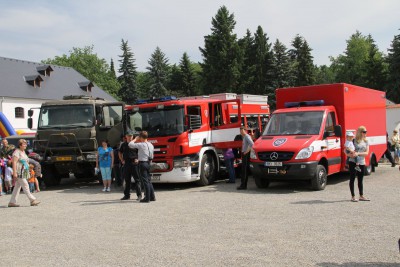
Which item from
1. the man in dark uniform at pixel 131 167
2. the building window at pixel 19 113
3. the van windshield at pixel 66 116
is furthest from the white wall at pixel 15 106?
the man in dark uniform at pixel 131 167

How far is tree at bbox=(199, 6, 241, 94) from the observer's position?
2312 inches

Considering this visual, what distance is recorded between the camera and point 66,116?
601 inches

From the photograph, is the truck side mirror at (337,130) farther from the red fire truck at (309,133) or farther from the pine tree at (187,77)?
the pine tree at (187,77)

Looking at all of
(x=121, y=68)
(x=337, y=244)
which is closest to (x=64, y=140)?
(x=337, y=244)

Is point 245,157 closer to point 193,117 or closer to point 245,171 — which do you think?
point 245,171

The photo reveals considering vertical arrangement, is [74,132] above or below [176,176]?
above

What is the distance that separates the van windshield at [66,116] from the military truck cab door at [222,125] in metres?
4.13

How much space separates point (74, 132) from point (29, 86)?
41256 millimetres

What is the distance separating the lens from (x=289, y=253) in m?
6.24

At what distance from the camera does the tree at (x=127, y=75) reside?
210 ft

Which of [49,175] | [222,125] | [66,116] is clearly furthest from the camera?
[49,175]

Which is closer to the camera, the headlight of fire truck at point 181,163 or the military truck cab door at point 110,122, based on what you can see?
the headlight of fire truck at point 181,163

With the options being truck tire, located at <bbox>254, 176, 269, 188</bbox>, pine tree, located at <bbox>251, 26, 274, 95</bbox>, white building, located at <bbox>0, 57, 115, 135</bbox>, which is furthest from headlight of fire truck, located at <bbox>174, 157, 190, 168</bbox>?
pine tree, located at <bbox>251, 26, 274, 95</bbox>

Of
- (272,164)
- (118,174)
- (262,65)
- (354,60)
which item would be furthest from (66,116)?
(354,60)
